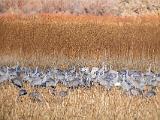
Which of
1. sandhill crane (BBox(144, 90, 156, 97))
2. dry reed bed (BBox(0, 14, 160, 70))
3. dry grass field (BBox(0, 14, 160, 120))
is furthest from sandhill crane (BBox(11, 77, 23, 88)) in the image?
dry reed bed (BBox(0, 14, 160, 70))

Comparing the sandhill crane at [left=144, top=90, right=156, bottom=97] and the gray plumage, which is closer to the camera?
the gray plumage

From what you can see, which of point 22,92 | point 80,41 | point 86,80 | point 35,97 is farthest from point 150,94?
point 80,41

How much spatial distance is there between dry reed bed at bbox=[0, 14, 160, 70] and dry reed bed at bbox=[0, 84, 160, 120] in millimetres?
2567

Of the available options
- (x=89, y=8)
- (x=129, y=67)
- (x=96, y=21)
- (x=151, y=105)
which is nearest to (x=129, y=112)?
(x=151, y=105)

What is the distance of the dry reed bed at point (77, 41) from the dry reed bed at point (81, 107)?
2567 mm

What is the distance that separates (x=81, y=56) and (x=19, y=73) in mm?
2487

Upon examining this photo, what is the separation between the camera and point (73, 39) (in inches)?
300

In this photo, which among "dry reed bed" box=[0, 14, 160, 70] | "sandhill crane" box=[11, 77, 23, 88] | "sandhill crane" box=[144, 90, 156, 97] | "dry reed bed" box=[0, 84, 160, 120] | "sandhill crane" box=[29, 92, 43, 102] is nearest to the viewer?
"dry reed bed" box=[0, 84, 160, 120]

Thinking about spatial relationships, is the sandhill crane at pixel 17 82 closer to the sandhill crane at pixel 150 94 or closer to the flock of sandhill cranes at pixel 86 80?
the flock of sandhill cranes at pixel 86 80

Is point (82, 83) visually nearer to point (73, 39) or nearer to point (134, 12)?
point (73, 39)

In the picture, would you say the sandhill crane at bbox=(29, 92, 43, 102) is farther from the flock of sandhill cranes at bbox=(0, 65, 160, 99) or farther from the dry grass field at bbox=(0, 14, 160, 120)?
the dry grass field at bbox=(0, 14, 160, 120)

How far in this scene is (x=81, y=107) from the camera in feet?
13.3

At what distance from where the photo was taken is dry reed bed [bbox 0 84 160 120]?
3875 millimetres

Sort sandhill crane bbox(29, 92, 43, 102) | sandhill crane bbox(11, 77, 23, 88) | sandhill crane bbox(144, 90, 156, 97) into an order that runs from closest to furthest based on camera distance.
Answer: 1. sandhill crane bbox(29, 92, 43, 102)
2. sandhill crane bbox(144, 90, 156, 97)
3. sandhill crane bbox(11, 77, 23, 88)
